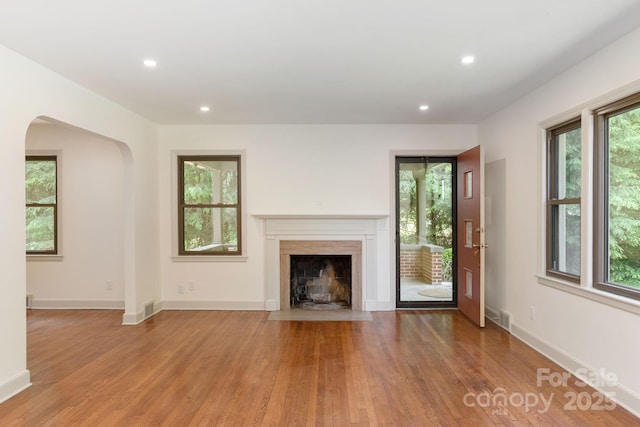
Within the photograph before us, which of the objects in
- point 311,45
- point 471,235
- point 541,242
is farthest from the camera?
point 471,235

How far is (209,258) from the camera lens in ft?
16.1

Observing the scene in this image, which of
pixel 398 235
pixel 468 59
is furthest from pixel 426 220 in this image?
pixel 468 59

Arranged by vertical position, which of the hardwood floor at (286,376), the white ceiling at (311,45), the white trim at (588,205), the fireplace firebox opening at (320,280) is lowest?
the hardwood floor at (286,376)

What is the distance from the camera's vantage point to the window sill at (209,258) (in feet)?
16.1

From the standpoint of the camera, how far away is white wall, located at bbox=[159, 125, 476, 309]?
16.0ft

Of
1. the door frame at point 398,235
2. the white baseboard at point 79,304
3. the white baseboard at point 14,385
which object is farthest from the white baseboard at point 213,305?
the white baseboard at point 14,385

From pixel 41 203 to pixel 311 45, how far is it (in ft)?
15.4

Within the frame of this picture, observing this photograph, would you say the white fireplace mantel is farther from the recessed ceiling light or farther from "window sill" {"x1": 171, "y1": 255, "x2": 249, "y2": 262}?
the recessed ceiling light

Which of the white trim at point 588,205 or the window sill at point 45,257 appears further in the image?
the window sill at point 45,257

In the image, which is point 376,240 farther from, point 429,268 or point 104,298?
point 104,298

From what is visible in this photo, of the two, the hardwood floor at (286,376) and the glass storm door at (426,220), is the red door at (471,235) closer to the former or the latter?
the glass storm door at (426,220)

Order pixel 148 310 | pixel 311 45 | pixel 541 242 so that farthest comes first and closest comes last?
pixel 148 310, pixel 541 242, pixel 311 45

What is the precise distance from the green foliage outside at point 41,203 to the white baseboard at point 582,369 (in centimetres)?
610

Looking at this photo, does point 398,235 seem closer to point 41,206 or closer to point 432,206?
point 432,206
